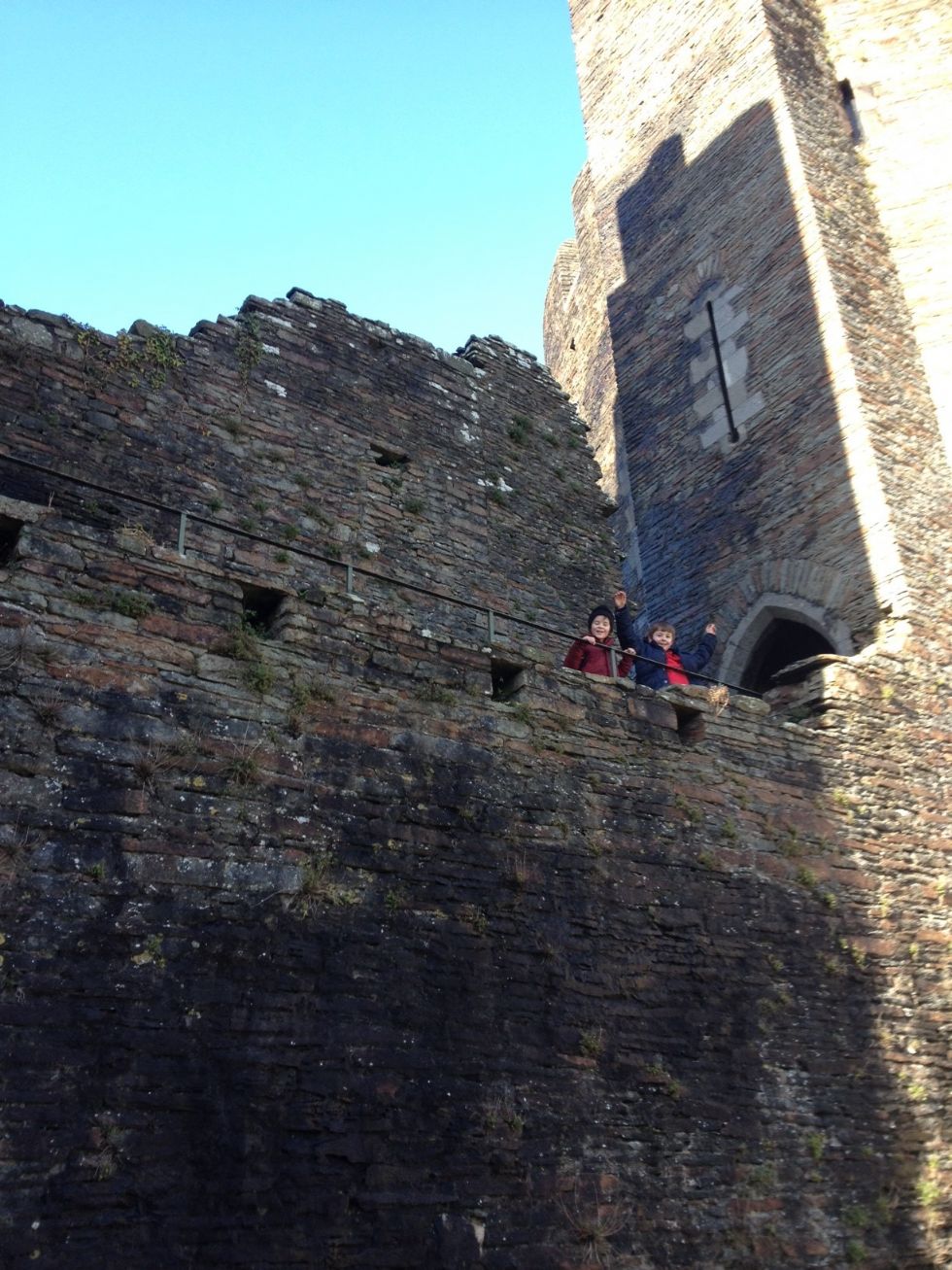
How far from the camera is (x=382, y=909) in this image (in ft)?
19.1

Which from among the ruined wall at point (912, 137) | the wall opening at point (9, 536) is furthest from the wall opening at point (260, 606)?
the ruined wall at point (912, 137)

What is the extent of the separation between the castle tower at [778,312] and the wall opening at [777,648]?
0.03 metres

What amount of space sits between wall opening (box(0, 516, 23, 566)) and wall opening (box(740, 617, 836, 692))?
8525 millimetres

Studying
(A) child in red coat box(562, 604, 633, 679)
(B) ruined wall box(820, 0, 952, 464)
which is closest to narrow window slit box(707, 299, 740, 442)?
(B) ruined wall box(820, 0, 952, 464)

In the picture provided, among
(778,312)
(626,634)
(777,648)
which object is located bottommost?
(626,634)

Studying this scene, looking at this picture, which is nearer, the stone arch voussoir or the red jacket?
the red jacket

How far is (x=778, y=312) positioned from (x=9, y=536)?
31.2 ft

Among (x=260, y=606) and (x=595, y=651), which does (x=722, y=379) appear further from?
(x=260, y=606)

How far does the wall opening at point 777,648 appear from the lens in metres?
12.6

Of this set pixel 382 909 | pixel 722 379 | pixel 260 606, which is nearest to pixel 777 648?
pixel 722 379

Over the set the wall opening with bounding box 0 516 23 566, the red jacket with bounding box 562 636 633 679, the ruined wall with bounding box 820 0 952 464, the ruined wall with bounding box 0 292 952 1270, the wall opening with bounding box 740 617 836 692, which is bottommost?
the ruined wall with bounding box 0 292 952 1270

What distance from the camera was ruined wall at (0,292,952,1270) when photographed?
4.81 m

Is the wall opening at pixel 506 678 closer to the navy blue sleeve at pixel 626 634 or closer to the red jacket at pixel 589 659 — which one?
the red jacket at pixel 589 659

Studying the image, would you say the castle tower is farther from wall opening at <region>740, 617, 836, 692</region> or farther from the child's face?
the child's face
